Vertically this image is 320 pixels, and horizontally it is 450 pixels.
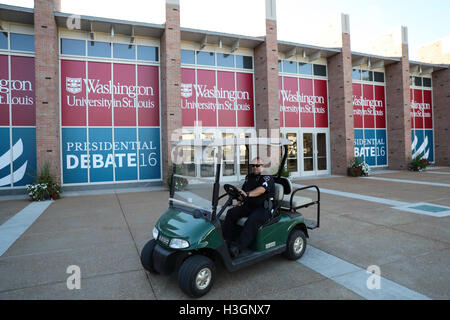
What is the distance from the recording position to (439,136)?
20141 mm

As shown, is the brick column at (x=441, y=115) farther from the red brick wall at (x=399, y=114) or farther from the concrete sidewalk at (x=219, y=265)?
the concrete sidewalk at (x=219, y=265)

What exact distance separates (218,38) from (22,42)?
26.2 feet

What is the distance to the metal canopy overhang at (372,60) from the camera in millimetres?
16594

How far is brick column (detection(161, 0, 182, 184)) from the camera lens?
12.0 meters

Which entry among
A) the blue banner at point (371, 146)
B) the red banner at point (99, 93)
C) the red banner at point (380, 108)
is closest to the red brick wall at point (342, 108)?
the blue banner at point (371, 146)

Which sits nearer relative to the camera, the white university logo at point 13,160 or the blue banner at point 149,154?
the white university logo at point 13,160

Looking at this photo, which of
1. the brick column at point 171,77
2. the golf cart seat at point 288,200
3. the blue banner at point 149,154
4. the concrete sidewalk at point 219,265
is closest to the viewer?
the concrete sidewalk at point 219,265

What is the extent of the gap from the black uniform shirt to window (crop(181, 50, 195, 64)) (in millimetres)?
10813

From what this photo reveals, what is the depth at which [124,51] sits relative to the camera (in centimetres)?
1262

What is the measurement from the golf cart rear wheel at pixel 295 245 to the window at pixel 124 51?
1135 cm

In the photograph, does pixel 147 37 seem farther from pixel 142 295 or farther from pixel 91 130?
pixel 142 295

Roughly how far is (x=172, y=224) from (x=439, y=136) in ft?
75.4

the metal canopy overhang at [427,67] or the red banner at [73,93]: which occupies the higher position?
the metal canopy overhang at [427,67]
